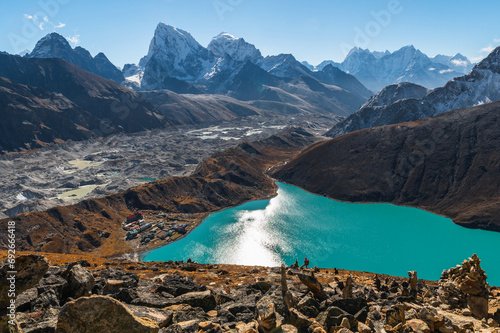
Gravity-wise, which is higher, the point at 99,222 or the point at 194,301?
the point at 194,301

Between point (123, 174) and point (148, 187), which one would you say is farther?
point (123, 174)

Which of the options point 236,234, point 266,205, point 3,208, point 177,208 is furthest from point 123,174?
point 236,234

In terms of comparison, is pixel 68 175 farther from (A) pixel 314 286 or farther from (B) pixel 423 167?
(B) pixel 423 167

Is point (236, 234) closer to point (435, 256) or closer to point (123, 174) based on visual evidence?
point (435, 256)

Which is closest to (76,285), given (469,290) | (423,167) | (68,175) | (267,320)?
(267,320)

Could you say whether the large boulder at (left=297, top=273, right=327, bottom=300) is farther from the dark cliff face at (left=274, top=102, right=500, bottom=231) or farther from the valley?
the dark cliff face at (left=274, top=102, right=500, bottom=231)

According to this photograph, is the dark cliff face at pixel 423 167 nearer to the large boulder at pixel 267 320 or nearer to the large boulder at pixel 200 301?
the large boulder at pixel 200 301
